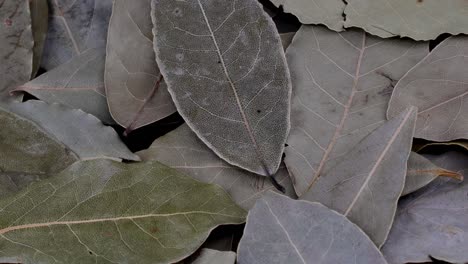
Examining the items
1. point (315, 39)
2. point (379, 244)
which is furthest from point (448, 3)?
point (379, 244)

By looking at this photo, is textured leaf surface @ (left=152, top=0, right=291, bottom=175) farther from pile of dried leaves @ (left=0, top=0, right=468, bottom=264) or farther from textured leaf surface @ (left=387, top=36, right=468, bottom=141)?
textured leaf surface @ (left=387, top=36, right=468, bottom=141)

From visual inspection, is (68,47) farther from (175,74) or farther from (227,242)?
(227,242)

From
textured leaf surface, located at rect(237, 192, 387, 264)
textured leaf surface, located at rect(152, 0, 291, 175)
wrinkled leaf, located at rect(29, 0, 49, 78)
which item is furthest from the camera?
wrinkled leaf, located at rect(29, 0, 49, 78)

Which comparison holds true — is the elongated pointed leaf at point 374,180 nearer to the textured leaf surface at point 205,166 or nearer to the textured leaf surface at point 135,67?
the textured leaf surface at point 205,166

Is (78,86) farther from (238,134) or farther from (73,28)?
(238,134)

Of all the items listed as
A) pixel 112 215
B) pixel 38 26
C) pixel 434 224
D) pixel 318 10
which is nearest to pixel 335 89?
pixel 318 10

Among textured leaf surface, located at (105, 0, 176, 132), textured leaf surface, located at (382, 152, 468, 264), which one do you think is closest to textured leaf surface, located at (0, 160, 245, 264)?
textured leaf surface, located at (105, 0, 176, 132)
